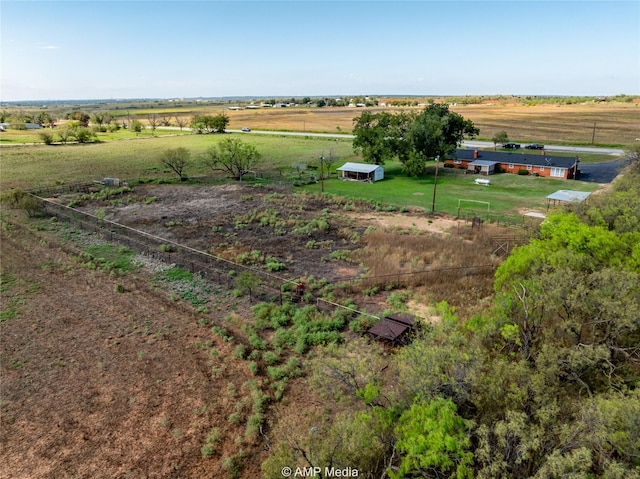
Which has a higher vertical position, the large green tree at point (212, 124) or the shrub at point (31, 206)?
the large green tree at point (212, 124)

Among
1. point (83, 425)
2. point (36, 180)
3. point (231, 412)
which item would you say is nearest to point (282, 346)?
point (231, 412)

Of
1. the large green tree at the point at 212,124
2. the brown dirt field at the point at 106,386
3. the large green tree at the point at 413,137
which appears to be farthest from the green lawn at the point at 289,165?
the brown dirt field at the point at 106,386

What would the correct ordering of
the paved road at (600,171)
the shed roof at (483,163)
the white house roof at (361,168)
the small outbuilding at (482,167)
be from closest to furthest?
the paved road at (600,171) < the white house roof at (361,168) < the small outbuilding at (482,167) < the shed roof at (483,163)

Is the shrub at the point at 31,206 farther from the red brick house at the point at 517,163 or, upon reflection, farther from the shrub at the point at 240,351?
the red brick house at the point at 517,163

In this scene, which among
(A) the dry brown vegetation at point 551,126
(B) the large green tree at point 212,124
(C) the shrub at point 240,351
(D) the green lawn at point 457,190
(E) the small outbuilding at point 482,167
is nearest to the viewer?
(C) the shrub at point 240,351

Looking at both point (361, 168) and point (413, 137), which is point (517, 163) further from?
point (361, 168)

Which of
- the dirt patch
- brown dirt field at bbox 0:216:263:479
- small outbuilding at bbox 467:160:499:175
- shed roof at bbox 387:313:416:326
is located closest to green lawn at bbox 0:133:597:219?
small outbuilding at bbox 467:160:499:175

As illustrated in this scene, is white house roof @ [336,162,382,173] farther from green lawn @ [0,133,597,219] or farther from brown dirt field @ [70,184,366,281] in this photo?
brown dirt field @ [70,184,366,281]
